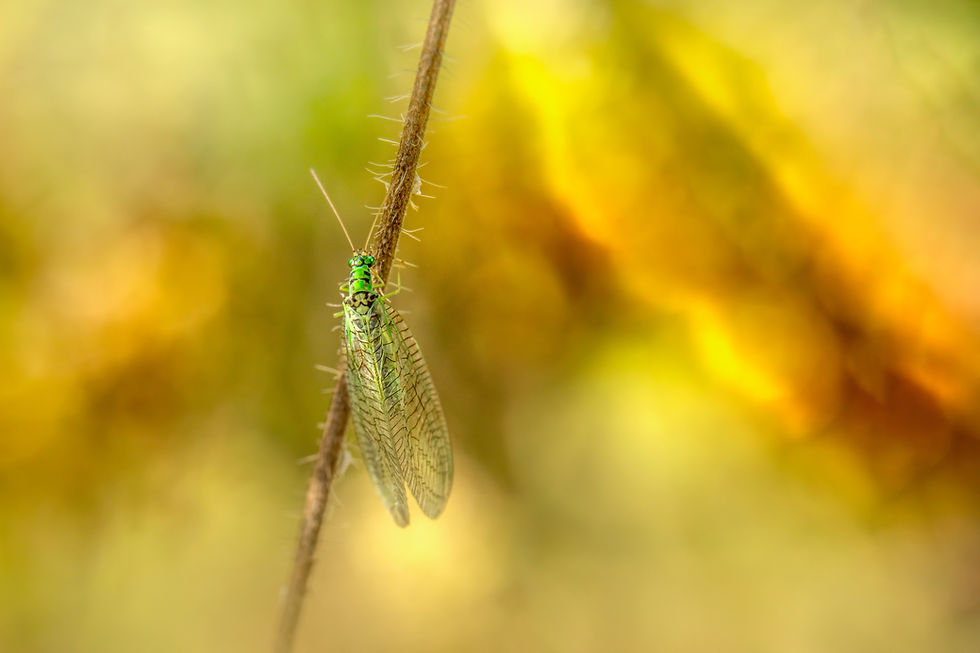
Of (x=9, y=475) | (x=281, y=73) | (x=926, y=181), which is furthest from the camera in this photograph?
(x=9, y=475)

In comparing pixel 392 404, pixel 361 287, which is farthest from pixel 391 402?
pixel 361 287

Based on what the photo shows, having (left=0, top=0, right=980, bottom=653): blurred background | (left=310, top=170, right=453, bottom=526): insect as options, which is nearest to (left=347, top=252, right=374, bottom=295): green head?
(left=310, top=170, right=453, bottom=526): insect

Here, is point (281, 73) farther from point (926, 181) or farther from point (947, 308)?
point (947, 308)

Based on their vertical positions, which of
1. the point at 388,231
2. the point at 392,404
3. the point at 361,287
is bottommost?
the point at 392,404

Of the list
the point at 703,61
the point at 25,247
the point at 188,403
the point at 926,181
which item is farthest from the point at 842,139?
the point at 25,247

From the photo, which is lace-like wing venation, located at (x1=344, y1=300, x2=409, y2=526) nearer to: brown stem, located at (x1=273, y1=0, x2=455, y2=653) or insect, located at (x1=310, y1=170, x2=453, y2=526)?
insect, located at (x1=310, y1=170, x2=453, y2=526)

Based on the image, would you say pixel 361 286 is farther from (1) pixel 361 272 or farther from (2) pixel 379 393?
(2) pixel 379 393
